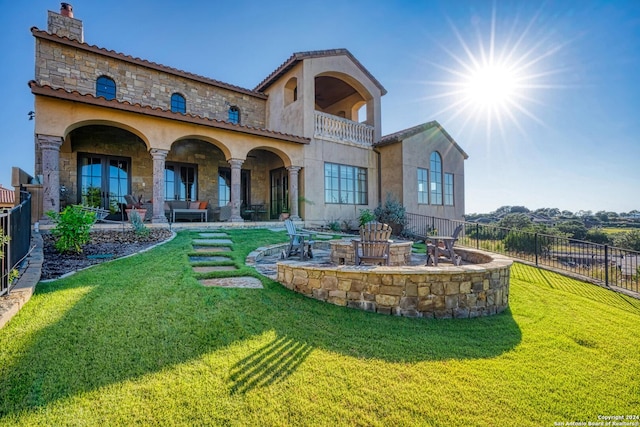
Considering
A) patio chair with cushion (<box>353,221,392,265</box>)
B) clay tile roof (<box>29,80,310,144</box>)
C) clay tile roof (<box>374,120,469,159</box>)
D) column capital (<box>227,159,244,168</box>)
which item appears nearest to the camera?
patio chair with cushion (<box>353,221,392,265</box>)

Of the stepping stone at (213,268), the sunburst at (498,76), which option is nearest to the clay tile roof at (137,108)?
the stepping stone at (213,268)

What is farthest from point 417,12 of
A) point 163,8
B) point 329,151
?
point 163,8

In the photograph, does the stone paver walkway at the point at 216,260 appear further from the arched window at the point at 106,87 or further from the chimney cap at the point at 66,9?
the chimney cap at the point at 66,9

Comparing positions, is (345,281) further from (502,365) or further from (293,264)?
(502,365)

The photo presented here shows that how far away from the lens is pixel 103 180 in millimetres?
10500

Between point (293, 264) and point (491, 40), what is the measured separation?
937 centimetres

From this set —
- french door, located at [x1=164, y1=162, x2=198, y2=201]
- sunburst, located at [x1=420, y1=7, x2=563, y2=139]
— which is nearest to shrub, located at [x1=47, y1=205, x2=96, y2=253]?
french door, located at [x1=164, y1=162, x2=198, y2=201]

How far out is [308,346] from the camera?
2914 mm

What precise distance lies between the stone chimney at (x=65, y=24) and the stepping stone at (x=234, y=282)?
11814 mm

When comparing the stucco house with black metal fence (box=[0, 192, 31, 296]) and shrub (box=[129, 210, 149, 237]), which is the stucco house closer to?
shrub (box=[129, 210, 149, 237])

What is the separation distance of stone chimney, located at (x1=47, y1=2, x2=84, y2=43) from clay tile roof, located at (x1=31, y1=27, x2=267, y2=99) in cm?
92

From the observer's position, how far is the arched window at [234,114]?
13.7 metres

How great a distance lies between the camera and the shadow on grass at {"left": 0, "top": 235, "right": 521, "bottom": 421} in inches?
88.7

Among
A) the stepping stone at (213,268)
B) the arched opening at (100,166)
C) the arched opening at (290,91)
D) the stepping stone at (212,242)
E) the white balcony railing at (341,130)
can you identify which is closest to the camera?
the stepping stone at (213,268)
